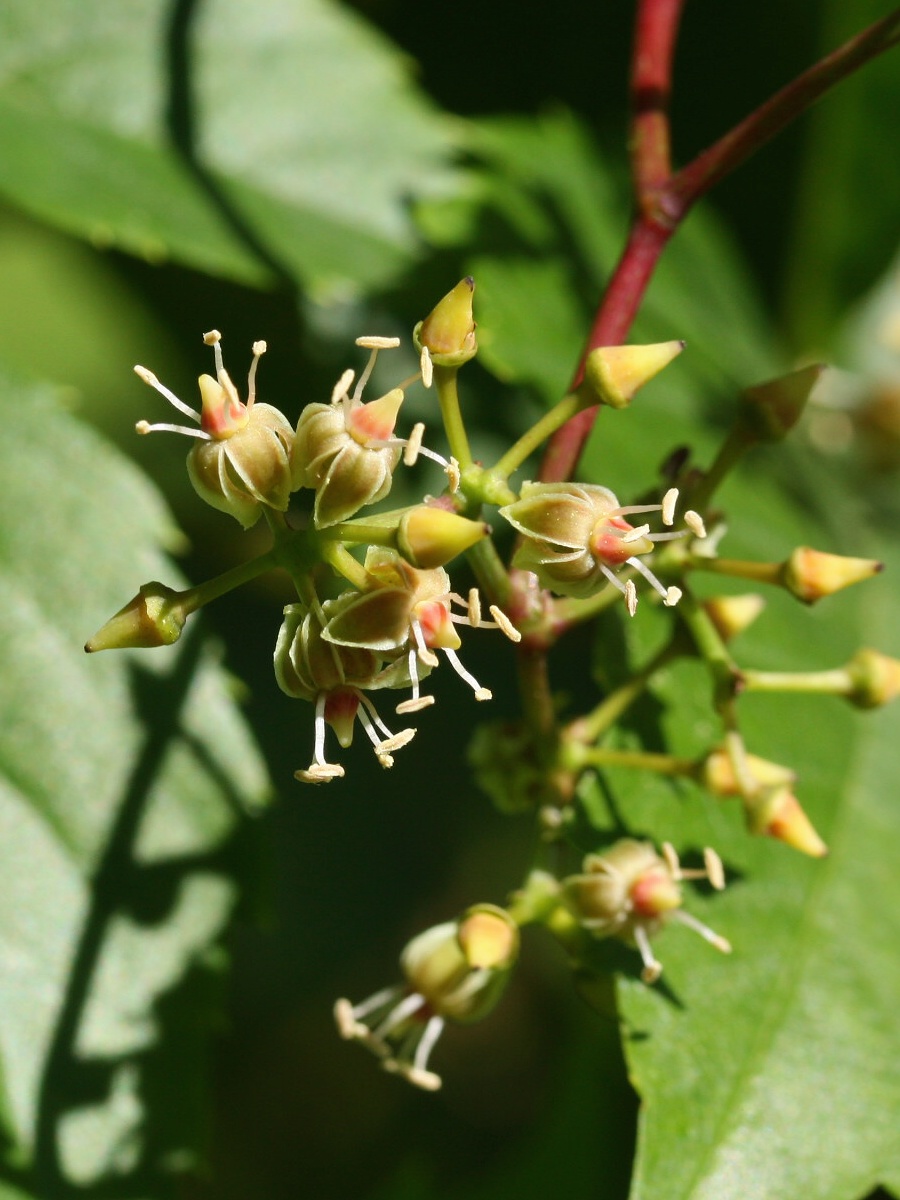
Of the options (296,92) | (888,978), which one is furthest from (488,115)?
(888,978)

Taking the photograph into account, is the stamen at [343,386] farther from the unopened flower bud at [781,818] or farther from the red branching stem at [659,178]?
the unopened flower bud at [781,818]

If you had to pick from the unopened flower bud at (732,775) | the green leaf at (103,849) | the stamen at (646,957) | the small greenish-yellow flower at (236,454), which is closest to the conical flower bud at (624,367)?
the small greenish-yellow flower at (236,454)

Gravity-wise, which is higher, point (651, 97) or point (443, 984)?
point (651, 97)

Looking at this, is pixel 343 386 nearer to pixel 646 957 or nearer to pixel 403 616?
pixel 403 616

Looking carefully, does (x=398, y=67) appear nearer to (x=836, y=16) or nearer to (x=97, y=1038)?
(x=836, y=16)

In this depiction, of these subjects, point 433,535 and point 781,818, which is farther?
point 781,818

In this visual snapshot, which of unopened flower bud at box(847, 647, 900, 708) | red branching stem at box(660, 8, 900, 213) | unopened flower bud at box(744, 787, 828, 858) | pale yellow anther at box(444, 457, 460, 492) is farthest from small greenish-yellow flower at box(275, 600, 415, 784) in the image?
red branching stem at box(660, 8, 900, 213)

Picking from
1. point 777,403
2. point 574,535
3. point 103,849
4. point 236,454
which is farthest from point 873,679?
point 103,849
